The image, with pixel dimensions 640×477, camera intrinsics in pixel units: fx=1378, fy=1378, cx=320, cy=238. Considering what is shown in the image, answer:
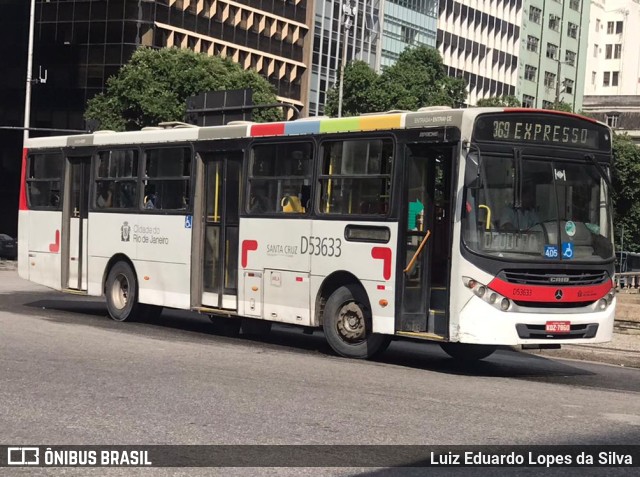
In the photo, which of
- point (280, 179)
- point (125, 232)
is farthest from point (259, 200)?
point (125, 232)

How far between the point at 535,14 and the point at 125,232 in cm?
10905

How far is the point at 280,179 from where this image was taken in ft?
60.8

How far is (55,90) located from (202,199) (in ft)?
199

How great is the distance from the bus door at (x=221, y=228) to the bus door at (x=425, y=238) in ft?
12.2

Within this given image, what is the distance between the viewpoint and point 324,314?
17.6 m

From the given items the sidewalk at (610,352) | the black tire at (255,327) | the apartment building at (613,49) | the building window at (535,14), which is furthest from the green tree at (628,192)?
the black tire at (255,327)

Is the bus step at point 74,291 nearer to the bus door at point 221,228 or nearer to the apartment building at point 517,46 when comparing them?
the bus door at point 221,228

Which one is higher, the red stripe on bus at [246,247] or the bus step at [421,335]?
the red stripe on bus at [246,247]

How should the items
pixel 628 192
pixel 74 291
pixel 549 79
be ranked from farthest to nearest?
pixel 549 79 → pixel 628 192 → pixel 74 291

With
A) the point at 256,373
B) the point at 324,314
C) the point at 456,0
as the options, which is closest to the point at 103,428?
the point at 256,373

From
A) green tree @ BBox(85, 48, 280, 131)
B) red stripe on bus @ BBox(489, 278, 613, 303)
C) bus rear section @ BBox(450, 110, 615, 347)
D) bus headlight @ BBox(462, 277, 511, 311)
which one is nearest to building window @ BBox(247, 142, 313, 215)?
bus rear section @ BBox(450, 110, 615, 347)

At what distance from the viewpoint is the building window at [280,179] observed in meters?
18.0

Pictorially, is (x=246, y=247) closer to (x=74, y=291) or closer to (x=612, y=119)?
(x=74, y=291)

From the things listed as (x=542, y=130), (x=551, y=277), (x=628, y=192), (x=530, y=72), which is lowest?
(x=551, y=277)
